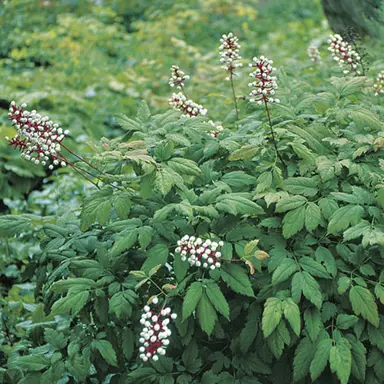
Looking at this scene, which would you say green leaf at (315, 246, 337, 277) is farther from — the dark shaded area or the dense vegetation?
the dark shaded area

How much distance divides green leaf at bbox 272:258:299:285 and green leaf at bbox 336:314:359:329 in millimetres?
244

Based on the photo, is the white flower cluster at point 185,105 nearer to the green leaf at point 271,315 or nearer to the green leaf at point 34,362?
the green leaf at point 271,315

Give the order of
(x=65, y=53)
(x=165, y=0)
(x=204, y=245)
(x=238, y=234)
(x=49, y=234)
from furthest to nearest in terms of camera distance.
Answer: (x=165, y=0)
(x=65, y=53)
(x=49, y=234)
(x=238, y=234)
(x=204, y=245)

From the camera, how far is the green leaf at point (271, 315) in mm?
2226

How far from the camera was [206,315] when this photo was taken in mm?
2258

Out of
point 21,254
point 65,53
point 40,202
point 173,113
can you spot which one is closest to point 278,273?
point 173,113

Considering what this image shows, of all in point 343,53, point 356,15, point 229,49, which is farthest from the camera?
point 356,15

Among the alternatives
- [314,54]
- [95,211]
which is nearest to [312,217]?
[95,211]

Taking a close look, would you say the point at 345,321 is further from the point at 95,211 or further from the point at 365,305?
the point at 95,211

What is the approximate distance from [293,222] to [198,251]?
410 millimetres

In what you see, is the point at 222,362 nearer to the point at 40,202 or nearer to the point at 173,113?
the point at 173,113

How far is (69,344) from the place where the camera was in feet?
8.36

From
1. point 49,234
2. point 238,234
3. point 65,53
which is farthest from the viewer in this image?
point 65,53

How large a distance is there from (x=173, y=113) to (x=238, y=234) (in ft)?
2.44
